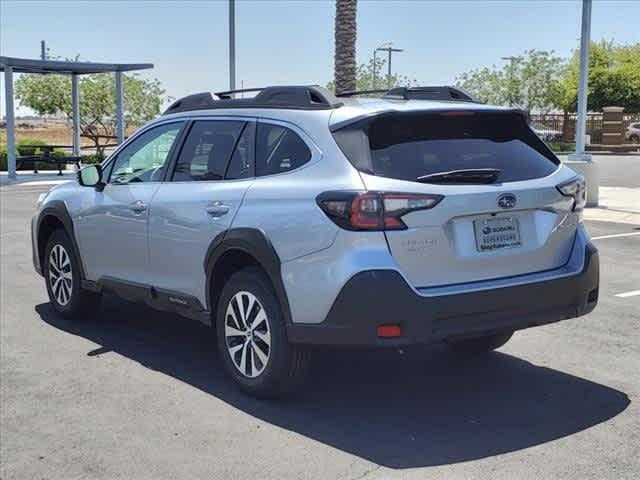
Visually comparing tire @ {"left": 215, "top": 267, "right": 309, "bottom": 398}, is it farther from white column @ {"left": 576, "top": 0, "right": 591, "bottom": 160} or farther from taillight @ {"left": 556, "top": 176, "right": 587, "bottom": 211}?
white column @ {"left": 576, "top": 0, "right": 591, "bottom": 160}

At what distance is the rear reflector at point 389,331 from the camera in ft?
15.3

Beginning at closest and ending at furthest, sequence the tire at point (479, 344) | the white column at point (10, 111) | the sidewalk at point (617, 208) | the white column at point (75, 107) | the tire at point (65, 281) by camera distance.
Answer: the tire at point (479, 344) < the tire at point (65, 281) < the sidewalk at point (617, 208) < the white column at point (10, 111) < the white column at point (75, 107)

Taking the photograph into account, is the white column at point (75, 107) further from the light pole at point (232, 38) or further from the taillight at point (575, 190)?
the taillight at point (575, 190)

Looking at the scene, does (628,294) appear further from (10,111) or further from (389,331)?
(10,111)

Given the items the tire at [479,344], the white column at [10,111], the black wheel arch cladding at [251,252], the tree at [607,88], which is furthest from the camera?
the tree at [607,88]

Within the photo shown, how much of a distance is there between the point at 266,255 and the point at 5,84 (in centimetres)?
2506

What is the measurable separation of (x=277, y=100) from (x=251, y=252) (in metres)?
1.05

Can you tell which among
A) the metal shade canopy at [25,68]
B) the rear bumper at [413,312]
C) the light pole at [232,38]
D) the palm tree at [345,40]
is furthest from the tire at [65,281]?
the metal shade canopy at [25,68]

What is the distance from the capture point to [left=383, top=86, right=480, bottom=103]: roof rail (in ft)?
19.2

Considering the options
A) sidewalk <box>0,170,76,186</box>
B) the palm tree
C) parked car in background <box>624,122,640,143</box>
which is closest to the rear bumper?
the palm tree

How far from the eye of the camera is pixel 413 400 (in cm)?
538

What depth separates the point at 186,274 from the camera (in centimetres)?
595

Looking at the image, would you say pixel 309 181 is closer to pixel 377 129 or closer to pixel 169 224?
pixel 377 129

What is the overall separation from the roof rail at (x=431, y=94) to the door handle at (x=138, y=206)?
6.27 ft
